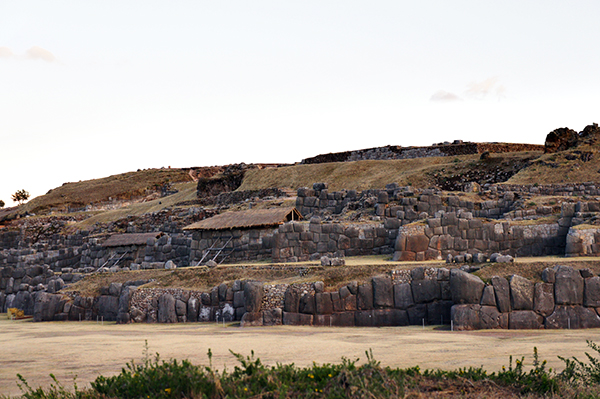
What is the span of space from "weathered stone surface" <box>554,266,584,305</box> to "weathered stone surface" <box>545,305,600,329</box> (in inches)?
6.1

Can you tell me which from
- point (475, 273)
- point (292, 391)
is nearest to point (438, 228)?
point (475, 273)

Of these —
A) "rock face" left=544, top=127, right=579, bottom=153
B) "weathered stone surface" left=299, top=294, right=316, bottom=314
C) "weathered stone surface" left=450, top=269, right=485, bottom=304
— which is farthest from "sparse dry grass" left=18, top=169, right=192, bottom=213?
"weathered stone surface" left=450, top=269, right=485, bottom=304

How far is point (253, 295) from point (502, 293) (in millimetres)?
6263

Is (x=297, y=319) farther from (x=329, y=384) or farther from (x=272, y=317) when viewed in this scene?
(x=329, y=384)

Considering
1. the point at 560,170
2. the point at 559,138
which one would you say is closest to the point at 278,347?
the point at 560,170

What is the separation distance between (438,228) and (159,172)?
3255 inches

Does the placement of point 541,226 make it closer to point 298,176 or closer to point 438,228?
point 438,228

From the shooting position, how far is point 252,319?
54.9ft

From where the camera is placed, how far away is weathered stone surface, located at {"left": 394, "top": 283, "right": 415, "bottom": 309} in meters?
15.9

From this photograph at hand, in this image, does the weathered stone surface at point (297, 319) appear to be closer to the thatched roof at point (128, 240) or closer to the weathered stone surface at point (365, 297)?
the weathered stone surface at point (365, 297)

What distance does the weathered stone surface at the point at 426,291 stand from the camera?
15797 mm

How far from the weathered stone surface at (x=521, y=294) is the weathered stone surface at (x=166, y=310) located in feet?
30.2

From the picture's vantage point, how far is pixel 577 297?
14.4 m

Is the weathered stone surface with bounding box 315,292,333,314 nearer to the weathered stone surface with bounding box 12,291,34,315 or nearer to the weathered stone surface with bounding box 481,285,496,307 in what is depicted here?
the weathered stone surface with bounding box 481,285,496,307
